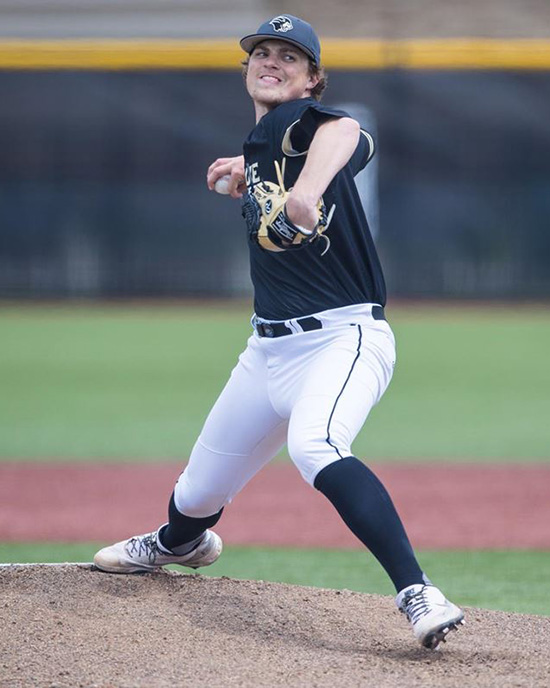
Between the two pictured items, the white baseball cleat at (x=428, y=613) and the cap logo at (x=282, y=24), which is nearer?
the white baseball cleat at (x=428, y=613)

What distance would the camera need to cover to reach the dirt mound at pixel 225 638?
9.92ft

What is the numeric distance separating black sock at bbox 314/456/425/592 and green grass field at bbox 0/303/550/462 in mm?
4447

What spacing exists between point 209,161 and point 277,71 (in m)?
12.5

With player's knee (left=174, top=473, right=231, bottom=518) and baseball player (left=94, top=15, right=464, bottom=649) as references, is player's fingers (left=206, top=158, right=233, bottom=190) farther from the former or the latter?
player's knee (left=174, top=473, right=231, bottom=518)

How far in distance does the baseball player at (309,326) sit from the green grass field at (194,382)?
4.09 meters

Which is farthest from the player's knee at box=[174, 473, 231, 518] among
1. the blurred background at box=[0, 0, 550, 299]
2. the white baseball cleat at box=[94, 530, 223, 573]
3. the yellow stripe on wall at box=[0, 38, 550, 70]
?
the yellow stripe on wall at box=[0, 38, 550, 70]

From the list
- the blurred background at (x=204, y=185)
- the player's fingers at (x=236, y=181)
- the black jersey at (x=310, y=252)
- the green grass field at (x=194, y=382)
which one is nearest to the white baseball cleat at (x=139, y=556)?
the black jersey at (x=310, y=252)

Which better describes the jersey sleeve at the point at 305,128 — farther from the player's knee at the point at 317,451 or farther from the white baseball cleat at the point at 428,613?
the white baseball cleat at the point at 428,613

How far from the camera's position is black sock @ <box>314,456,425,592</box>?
3.11 meters

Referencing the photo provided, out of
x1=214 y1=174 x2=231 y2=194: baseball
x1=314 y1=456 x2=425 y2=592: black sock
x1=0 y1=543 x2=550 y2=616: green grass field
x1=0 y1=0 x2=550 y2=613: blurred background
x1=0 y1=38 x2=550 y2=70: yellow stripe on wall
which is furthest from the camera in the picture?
x1=0 y1=38 x2=550 y2=70: yellow stripe on wall

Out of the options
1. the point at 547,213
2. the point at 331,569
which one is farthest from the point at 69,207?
the point at 331,569

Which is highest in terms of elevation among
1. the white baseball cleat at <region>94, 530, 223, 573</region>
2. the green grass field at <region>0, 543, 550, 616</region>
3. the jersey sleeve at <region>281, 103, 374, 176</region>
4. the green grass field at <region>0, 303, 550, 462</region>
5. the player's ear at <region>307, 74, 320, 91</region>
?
the player's ear at <region>307, 74, 320, 91</region>

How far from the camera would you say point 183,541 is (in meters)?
3.85

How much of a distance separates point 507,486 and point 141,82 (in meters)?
10.8
